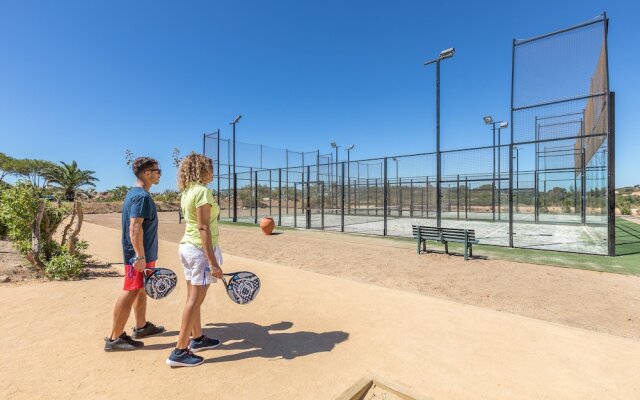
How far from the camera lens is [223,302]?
4605 millimetres

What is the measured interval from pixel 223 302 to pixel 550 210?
2652 cm

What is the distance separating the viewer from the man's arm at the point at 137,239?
9.16ft

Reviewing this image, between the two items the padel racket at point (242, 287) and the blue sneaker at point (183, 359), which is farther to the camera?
the padel racket at point (242, 287)

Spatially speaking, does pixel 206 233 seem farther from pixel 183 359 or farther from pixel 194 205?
pixel 183 359

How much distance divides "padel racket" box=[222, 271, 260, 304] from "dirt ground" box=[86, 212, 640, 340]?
3234 millimetres

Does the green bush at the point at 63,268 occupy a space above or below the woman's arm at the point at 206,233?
below

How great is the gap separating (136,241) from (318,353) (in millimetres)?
1930

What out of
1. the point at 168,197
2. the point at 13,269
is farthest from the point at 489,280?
the point at 168,197

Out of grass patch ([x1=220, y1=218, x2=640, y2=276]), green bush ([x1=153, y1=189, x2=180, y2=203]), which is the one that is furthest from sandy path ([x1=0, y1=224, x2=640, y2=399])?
green bush ([x1=153, y1=189, x2=180, y2=203])

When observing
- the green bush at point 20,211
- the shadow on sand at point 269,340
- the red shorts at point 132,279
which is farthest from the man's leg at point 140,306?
the green bush at point 20,211

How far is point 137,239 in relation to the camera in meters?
2.80

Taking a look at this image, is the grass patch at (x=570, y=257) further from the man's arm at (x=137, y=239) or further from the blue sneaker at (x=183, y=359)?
the man's arm at (x=137, y=239)

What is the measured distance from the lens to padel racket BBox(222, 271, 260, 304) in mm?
2875

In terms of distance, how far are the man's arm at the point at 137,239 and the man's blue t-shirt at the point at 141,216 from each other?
0.06 meters
